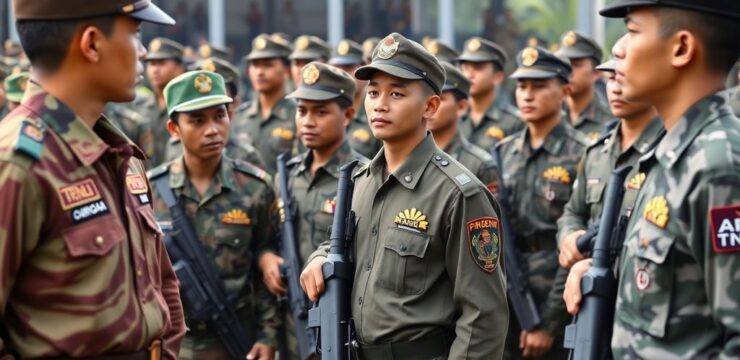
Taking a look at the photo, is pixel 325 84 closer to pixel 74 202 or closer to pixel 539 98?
pixel 539 98

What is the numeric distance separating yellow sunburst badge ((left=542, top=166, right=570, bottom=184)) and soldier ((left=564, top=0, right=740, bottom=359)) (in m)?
3.79

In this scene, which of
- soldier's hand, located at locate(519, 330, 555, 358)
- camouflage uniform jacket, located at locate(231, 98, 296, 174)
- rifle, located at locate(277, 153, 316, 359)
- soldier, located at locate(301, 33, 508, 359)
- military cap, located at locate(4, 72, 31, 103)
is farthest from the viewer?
camouflage uniform jacket, located at locate(231, 98, 296, 174)

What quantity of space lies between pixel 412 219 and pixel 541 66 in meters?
3.81

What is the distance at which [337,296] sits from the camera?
445cm

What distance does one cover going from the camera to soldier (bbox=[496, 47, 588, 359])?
23.2ft

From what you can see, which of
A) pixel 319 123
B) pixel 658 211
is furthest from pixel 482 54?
pixel 658 211

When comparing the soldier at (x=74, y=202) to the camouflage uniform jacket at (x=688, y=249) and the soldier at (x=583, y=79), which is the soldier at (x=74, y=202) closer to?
the camouflage uniform jacket at (x=688, y=249)

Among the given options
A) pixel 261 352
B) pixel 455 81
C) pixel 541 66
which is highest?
pixel 541 66

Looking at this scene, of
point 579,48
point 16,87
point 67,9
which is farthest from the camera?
point 16,87

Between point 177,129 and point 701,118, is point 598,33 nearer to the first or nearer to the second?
point 177,129

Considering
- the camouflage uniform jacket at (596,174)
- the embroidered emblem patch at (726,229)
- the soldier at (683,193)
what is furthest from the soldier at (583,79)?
the embroidered emblem patch at (726,229)

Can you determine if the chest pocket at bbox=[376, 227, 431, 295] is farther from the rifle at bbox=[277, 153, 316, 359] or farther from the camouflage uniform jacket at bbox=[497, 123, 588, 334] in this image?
the camouflage uniform jacket at bbox=[497, 123, 588, 334]

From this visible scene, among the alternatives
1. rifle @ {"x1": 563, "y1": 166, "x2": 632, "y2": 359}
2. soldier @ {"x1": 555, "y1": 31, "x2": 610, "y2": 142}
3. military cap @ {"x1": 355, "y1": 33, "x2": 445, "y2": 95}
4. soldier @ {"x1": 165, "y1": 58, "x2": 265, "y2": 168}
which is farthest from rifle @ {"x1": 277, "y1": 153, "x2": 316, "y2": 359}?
soldier @ {"x1": 555, "y1": 31, "x2": 610, "y2": 142}

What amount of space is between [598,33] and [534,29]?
1.08 m
